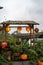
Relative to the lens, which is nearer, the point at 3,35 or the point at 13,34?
the point at 3,35

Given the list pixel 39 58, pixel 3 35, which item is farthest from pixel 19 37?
pixel 39 58

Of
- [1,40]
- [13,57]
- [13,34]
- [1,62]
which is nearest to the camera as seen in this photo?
[1,62]

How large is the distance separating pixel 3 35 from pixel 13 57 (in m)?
1.79

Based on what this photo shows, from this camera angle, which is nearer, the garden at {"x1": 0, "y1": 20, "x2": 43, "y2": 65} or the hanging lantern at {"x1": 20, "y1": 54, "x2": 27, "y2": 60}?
the garden at {"x1": 0, "y1": 20, "x2": 43, "y2": 65}

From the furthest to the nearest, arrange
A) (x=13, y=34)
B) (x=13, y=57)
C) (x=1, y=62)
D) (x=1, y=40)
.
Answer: (x=13, y=34), (x=1, y=40), (x=13, y=57), (x=1, y=62)

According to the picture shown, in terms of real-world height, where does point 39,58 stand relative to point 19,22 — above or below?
below

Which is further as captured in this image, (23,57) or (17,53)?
(17,53)

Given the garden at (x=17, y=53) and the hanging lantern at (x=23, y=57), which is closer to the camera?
the garden at (x=17, y=53)

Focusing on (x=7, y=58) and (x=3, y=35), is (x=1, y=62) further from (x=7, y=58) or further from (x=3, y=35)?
(x=3, y=35)

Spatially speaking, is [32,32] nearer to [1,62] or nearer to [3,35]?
[3,35]

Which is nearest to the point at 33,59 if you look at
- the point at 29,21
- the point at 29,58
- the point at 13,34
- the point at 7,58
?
the point at 29,58

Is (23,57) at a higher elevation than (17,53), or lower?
lower

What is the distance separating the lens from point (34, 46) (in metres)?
14.6

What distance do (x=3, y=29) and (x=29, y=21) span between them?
125 centimetres
